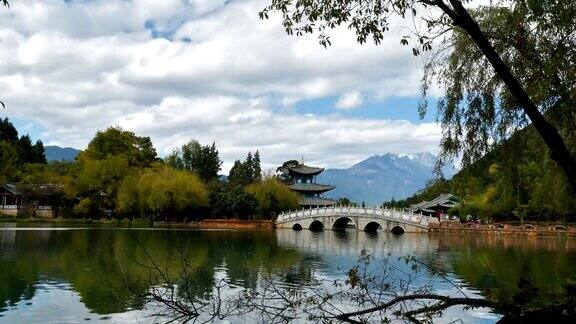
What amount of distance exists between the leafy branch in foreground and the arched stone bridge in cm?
2601

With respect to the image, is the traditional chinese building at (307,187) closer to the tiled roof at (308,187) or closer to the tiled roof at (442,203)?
the tiled roof at (308,187)

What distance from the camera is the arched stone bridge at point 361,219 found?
45.6 meters

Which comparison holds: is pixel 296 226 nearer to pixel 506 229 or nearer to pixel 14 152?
pixel 506 229

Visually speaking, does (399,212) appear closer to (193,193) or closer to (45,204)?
(193,193)

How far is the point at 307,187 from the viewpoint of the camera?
6656 cm

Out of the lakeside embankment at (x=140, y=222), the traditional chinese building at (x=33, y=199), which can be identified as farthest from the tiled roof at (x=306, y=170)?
the traditional chinese building at (x=33, y=199)

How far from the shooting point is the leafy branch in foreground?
262 inches

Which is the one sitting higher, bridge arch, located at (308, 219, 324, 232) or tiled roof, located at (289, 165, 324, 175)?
tiled roof, located at (289, 165, 324, 175)

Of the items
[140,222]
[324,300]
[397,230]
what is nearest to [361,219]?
[397,230]

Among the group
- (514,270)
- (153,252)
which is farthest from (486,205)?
(153,252)

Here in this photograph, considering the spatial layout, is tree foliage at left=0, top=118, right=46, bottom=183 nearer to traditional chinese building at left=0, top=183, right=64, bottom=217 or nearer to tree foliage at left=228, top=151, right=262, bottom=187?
traditional chinese building at left=0, top=183, right=64, bottom=217

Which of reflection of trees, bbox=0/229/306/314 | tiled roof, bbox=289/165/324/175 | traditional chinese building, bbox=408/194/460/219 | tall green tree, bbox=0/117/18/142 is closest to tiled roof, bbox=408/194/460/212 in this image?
traditional chinese building, bbox=408/194/460/219

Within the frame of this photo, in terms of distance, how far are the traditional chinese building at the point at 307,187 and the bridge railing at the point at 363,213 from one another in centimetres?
1202

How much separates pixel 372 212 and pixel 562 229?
14.6 metres
